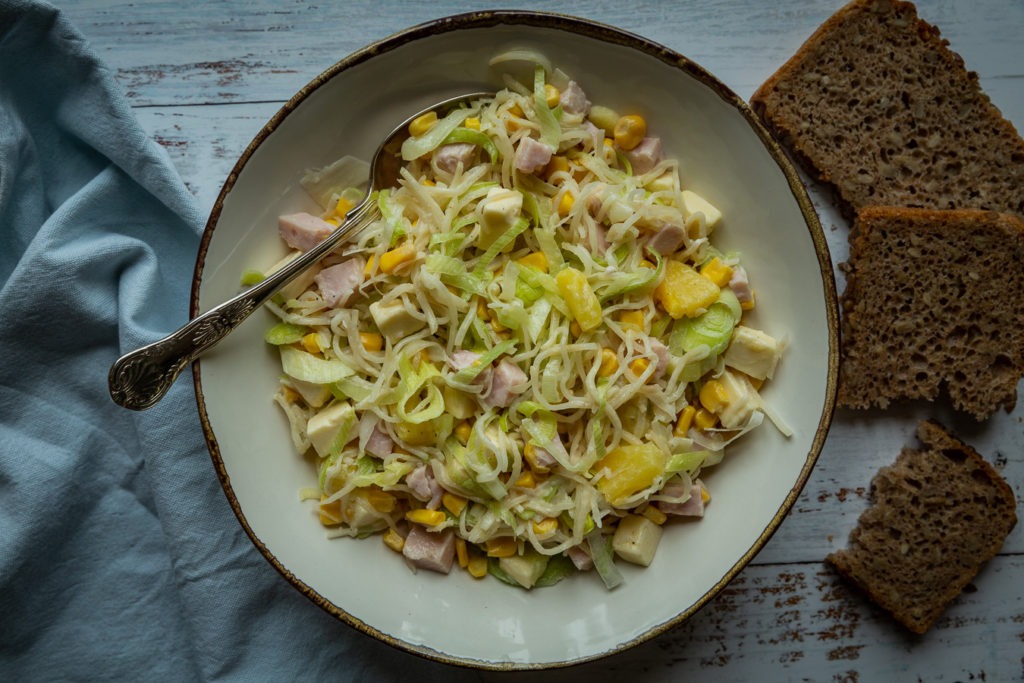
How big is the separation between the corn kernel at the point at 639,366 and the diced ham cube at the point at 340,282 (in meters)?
1.12

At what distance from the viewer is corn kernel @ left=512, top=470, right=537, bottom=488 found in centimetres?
300

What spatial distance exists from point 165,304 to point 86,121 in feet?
2.79

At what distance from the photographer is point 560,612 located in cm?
314

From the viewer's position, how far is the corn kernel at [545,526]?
3.00 m

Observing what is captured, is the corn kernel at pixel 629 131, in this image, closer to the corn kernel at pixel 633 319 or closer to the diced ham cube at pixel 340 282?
the corn kernel at pixel 633 319

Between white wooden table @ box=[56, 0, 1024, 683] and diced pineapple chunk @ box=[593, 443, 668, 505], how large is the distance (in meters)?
1.04

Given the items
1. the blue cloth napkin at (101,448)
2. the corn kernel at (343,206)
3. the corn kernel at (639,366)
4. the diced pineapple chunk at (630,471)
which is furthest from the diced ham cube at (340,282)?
the diced pineapple chunk at (630,471)

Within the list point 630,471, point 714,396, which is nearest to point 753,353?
point 714,396

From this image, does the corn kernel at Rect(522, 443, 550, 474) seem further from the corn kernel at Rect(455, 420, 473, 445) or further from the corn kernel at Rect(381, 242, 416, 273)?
the corn kernel at Rect(381, 242, 416, 273)

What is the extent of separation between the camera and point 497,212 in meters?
2.82

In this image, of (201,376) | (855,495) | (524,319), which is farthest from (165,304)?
(855,495)

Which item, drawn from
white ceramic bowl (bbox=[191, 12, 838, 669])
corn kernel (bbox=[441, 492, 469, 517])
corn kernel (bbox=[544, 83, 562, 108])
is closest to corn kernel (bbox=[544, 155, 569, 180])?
corn kernel (bbox=[544, 83, 562, 108])

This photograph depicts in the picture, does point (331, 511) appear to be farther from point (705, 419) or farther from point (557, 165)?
point (557, 165)

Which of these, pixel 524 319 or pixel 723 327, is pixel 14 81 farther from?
pixel 723 327
